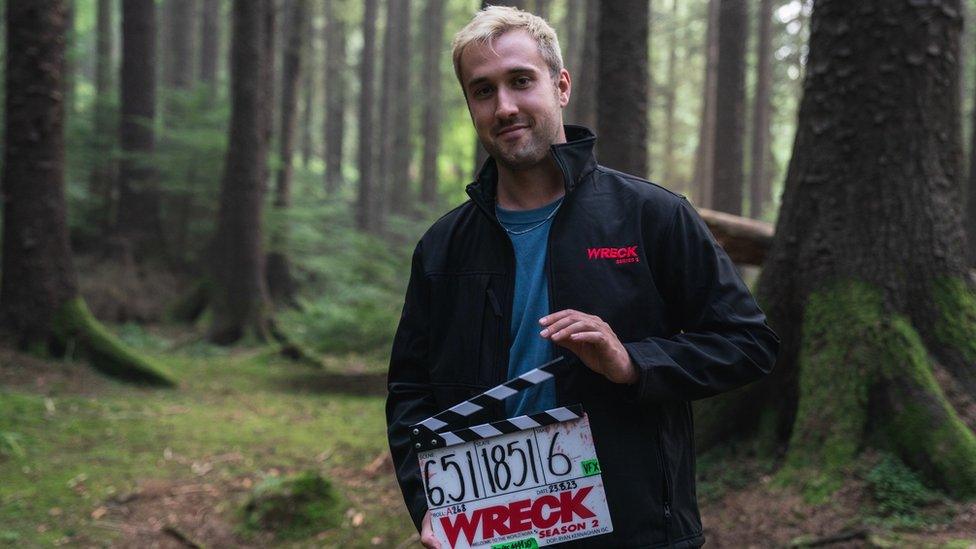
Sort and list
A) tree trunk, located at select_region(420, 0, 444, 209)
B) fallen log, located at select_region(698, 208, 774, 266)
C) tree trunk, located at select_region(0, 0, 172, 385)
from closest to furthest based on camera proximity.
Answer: fallen log, located at select_region(698, 208, 774, 266) → tree trunk, located at select_region(0, 0, 172, 385) → tree trunk, located at select_region(420, 0, 444, 209)

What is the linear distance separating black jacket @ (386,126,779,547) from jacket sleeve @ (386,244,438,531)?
3.5 inches

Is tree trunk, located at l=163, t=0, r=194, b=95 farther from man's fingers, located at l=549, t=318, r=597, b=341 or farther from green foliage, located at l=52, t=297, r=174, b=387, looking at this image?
man's fingers, located at l=549, t=318, r=597, b=341

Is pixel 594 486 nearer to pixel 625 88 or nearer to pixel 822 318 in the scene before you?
pixel 822 318

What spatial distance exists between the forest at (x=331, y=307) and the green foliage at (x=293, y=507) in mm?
23

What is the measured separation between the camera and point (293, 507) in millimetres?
6699

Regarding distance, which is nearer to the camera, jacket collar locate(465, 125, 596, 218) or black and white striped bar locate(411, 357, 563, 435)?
black and white striped bar locate(411, 357, 563, 435)

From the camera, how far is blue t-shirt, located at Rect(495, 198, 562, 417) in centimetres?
256

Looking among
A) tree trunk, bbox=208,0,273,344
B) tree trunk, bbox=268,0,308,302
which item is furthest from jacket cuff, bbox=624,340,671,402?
tree trunk, bbox=268,0,308,302

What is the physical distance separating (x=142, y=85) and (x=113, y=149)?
183 centimetres

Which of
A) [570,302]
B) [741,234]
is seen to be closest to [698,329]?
[570,302]

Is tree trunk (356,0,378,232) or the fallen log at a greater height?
tree trunk (356,0,378,232)

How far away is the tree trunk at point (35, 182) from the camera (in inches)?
396

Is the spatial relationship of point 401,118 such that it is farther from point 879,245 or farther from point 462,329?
point 462,329

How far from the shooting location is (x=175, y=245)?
20391 mm
